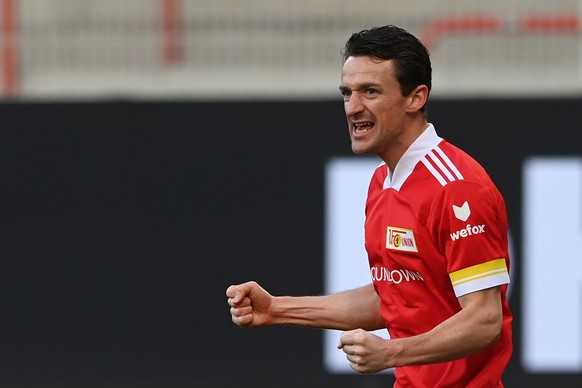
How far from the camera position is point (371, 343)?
376 cm

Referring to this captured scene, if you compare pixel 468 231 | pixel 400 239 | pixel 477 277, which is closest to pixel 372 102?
pixel 400 239

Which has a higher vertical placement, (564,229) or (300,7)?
(300,7)

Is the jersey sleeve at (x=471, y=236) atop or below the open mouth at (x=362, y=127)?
below

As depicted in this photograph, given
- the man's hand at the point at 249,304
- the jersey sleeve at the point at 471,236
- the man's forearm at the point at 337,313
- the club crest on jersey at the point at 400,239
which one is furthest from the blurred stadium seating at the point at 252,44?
the jersey sleeve at the point at 471,236

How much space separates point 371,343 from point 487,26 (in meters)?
5.62

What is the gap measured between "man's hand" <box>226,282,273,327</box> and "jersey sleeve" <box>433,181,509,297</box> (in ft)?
2.47

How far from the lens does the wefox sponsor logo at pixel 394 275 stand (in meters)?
4.16

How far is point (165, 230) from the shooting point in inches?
338

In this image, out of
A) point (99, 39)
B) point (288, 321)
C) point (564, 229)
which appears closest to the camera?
point (288, 321)

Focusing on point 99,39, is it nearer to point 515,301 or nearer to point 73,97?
A: point 73,97

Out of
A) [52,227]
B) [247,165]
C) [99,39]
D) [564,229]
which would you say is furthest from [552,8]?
[52,227]

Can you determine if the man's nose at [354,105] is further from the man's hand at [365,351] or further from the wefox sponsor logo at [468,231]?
the man's hand at [365,351]

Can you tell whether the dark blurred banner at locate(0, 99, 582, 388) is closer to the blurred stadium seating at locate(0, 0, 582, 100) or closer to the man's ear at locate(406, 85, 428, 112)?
the blurred stadium seating at locate(0, 0, 582, 100)

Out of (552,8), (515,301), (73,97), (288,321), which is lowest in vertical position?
(515,301)
